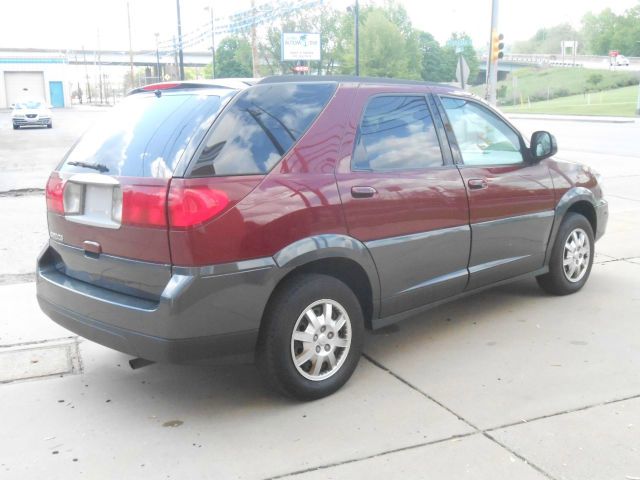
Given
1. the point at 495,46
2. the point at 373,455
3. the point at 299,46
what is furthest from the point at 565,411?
the point at 299,46

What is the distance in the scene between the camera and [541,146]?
201 inches

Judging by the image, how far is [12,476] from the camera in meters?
3.02

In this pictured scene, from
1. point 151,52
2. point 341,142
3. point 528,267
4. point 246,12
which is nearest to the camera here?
point 341,142

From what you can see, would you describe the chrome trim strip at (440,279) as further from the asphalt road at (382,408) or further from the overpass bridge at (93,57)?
the overpass bridge at (93,57)

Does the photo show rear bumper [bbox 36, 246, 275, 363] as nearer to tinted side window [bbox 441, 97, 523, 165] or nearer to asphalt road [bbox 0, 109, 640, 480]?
asphalt road [bbox 0, 109, 640, 480]

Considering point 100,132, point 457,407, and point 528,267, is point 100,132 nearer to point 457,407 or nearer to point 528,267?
point 457,407

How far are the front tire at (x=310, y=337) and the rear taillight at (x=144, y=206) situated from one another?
2.53ft

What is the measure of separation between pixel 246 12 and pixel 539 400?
43.4 meters

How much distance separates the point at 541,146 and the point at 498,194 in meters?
0.71

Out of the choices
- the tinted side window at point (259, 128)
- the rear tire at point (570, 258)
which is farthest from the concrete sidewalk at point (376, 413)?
the tinted side window at point (259, 128)

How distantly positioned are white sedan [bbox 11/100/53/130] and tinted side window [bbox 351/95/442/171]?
33.4 m

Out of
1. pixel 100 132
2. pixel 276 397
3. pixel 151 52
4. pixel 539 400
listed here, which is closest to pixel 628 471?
pixel 539 400

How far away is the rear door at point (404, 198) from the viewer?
386cm

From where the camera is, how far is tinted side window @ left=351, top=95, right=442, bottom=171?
13.0 ft
